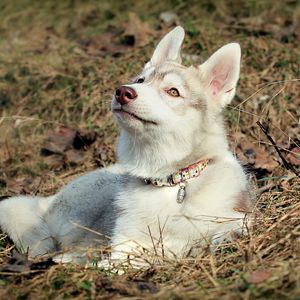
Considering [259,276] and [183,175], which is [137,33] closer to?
[183,175]

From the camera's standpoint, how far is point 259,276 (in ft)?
10.9

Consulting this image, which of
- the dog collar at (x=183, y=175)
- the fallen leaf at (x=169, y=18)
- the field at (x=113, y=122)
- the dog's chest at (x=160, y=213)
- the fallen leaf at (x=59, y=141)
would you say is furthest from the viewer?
the fallen leaf at (x=169, y=18)

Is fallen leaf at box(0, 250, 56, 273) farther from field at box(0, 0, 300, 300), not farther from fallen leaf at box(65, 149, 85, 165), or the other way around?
fallen leaf at box(65, 149, 85, 165)

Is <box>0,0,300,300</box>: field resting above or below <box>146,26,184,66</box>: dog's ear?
below

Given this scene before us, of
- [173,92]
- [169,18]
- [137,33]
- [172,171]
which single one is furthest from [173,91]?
[169,18]

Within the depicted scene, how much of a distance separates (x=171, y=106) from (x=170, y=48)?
840 millimetres

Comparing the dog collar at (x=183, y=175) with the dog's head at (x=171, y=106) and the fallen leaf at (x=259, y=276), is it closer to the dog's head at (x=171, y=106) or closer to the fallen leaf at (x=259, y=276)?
the dog's head at (x=171, y=106)

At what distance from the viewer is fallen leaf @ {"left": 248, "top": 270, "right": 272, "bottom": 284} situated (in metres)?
3.28

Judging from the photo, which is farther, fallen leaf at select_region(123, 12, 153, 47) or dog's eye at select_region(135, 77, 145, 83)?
fallen leaf at select_region(123, 12, 153, 47)

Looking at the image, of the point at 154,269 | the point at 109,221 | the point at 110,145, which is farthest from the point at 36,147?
the point at 154,269

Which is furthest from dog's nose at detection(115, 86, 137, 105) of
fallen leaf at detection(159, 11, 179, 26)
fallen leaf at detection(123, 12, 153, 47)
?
fallen leaf at detection(159, 11, 179, 26)

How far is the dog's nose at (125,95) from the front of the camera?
4.17m

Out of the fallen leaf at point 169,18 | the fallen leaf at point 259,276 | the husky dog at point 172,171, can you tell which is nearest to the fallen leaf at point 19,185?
the husky dog at point 172,171

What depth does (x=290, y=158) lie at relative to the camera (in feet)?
18.5
